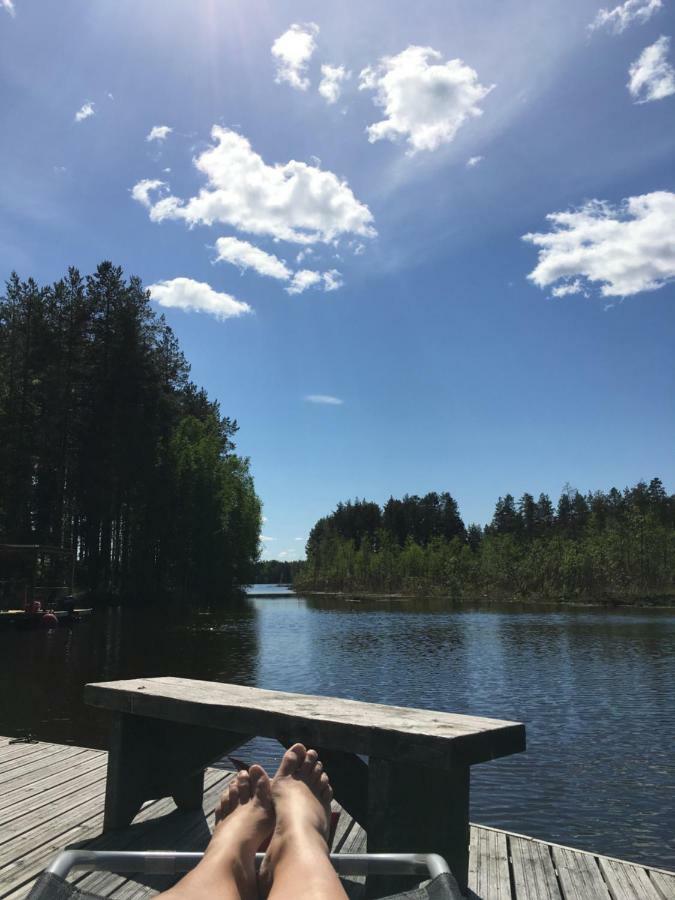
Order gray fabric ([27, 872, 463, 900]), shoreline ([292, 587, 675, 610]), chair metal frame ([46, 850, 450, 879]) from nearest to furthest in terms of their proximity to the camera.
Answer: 1. gray fabric ([27, 872, 463, 900])
2. chair metal frame ([46, 850, 450, 879])
3. shoreline ([292, 587, 675, 610])

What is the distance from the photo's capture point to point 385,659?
16.7 meters

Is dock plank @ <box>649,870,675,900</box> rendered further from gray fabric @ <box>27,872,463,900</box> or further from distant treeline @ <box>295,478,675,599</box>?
distant treeline @ <box>295,478,675,599</box>

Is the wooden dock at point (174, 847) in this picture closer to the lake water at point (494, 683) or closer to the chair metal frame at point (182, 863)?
the chair metal frame at point (182, 863)

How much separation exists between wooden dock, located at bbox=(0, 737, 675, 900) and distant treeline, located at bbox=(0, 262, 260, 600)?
93.6 ft

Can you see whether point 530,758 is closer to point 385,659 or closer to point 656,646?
point 385,659

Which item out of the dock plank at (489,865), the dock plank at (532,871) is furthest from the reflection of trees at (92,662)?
the dock plank at (532,871)

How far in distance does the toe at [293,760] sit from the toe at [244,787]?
0.52 ft

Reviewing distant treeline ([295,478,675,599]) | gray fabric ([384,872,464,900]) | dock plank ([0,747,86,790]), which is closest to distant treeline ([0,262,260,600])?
distant treeline ([295,478,675,599])

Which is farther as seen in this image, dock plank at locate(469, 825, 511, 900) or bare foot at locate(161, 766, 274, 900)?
dock plank at locate(469, 825, 511, 900)

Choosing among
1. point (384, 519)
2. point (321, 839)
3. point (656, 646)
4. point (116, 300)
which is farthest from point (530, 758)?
point (384, 519)

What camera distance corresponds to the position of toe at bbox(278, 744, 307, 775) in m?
2.56

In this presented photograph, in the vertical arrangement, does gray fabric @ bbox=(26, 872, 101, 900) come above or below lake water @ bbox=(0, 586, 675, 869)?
above

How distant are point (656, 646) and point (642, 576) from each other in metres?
26.4

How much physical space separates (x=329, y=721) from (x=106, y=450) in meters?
33.9
